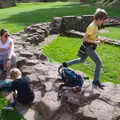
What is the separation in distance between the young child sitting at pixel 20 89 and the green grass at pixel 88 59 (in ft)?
9.43

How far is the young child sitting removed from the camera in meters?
8.61

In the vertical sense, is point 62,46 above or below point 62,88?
below

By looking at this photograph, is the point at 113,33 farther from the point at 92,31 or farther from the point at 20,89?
the point at 20,89

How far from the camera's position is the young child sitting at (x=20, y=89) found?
861cm

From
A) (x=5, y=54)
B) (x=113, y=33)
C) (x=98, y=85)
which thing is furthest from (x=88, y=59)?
(x=113, y=33)

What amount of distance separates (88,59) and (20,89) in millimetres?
5047

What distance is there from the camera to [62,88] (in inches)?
331

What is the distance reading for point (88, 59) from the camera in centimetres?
1336

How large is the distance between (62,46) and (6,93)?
6764 mm

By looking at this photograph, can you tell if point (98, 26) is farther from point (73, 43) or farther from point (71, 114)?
point (73, 43)

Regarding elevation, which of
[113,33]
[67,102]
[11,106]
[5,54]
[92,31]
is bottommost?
[113,33]

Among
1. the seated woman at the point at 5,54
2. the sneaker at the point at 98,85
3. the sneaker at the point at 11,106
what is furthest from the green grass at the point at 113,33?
the sneaker at the point at 11,106

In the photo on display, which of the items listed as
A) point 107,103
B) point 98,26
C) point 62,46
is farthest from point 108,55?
point 107,103

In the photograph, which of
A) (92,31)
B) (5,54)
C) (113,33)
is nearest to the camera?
(92,31)
